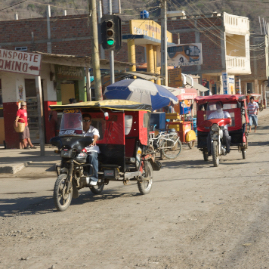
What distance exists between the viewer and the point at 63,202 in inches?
294

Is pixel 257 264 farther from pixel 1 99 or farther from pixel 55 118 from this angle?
pixel 1 99

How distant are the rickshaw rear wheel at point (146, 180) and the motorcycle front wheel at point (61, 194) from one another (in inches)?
63.7

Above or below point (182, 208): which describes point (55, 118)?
above

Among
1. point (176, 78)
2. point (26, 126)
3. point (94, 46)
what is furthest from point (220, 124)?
point (176, 78)

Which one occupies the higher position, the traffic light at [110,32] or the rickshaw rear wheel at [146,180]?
the traffic light at [110,32]

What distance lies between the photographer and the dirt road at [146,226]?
4812mm

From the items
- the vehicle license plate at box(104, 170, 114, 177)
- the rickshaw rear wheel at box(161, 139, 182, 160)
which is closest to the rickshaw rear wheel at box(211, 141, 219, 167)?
the rickshaw rear wheel at box(161, 139, 182, 160)

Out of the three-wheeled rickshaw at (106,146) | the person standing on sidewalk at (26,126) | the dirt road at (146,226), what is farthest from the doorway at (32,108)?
the three-wheeled rickshaw at (106,146)

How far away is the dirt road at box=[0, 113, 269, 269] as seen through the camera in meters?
4.81

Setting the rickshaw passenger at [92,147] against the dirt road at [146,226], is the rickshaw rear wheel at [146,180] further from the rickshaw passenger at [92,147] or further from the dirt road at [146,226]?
the rickshaw passenger at [92,147]

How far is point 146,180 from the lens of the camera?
880 cm

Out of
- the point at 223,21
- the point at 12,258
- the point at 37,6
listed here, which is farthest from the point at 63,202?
the point at 37,6

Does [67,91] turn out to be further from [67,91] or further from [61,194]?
[61,194]

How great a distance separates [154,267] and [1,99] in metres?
16.8
